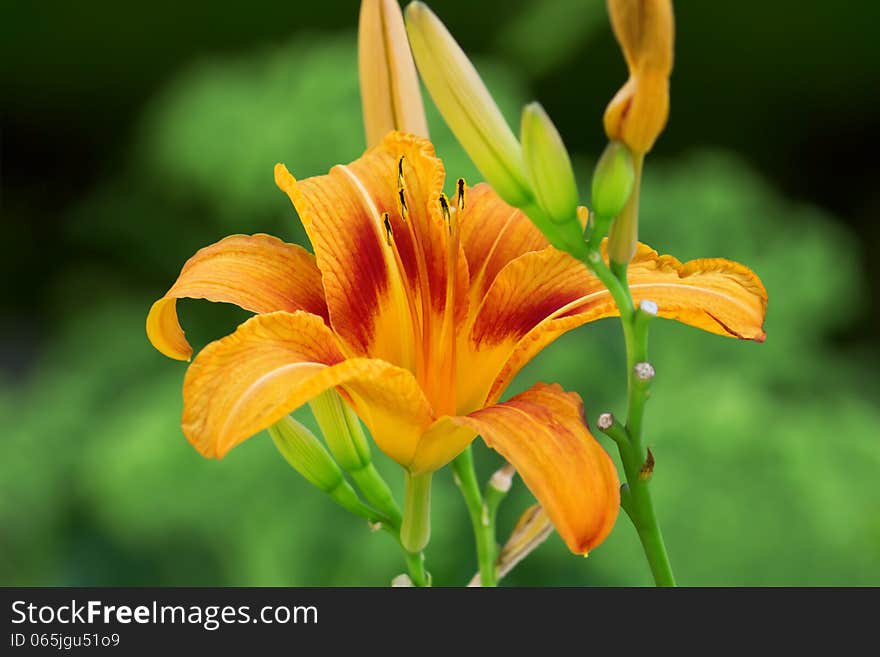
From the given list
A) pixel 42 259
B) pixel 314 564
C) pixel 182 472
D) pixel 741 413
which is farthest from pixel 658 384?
pixel 42 259

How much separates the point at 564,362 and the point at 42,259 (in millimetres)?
1168

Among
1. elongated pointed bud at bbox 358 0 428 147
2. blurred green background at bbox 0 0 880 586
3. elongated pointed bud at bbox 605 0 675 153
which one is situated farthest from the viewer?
blurred green background at bbox 0 0 880 586

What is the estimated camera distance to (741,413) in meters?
1.15

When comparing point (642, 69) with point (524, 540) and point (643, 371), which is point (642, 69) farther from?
point (524, 540)

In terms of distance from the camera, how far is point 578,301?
0.42 meters

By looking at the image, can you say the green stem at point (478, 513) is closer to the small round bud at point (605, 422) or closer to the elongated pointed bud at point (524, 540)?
the elongated pointed bud at point (524, 540)

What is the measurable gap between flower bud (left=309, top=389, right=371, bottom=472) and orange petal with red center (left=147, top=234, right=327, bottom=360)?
5cm

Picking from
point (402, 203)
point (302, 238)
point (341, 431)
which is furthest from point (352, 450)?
point (302, 238)

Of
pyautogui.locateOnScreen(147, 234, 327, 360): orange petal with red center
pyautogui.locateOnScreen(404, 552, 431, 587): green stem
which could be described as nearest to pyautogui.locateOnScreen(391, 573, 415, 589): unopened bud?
A: pyautogui.locateOnScreen(404, 552, 431, 587): green stem

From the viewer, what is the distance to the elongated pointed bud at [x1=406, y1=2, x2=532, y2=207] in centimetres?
36

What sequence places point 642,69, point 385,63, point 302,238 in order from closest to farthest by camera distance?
1. point 642,69
2. point 385,63
3. point 302,238

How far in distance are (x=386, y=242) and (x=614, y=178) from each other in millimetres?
141

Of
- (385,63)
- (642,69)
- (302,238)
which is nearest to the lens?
(642,69)

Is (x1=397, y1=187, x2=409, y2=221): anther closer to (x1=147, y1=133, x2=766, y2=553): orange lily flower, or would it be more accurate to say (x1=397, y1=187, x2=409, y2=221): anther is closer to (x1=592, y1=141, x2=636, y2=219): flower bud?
(x1=147, y1=133, x2=766, y2=553): orange lily flower
